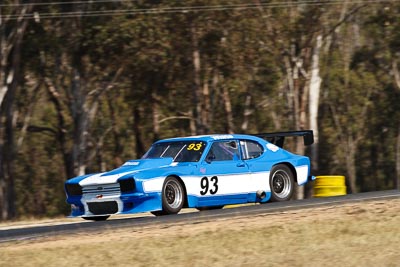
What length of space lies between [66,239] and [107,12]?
21.0 meters

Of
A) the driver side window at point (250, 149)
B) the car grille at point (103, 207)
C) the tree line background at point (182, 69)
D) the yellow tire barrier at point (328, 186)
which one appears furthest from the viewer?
the tree line background at point (182, 69)

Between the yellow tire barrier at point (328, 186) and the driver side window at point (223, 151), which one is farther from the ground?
the driver side window at point (223, 151)

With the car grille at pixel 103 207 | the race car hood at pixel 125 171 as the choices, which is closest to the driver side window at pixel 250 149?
the race car hood at pixel 125 171

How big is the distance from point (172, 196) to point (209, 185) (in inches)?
27.7

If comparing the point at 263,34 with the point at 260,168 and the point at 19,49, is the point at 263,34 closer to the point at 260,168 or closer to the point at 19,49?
the point at 19,49

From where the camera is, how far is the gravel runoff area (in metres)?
9.89

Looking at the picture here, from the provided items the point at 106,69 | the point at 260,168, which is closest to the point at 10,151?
the point at 106,69

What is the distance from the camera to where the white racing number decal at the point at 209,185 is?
1405 centimetres

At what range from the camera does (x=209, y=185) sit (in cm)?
1416

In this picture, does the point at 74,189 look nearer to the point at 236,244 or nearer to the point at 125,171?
the point at 125,171

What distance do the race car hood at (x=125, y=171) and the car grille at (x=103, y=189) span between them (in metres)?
0.07

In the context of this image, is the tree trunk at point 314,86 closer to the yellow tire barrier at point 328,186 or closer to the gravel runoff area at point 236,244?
the yellow tire barrier at point 328,186

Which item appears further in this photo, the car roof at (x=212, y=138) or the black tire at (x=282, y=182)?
the black tire at (x=282, y=182)

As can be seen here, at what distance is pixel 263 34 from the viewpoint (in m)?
35.8
